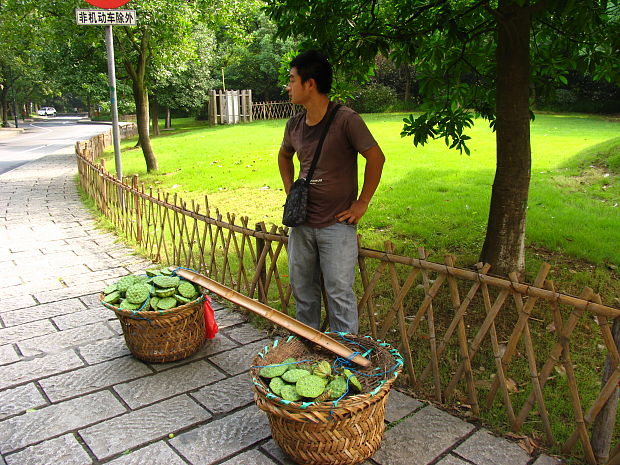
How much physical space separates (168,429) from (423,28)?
374cm

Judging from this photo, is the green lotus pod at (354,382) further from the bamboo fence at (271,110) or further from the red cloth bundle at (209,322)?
the bamboo fence at (271,110)

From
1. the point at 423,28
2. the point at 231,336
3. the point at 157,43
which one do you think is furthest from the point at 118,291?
the point at 157,43

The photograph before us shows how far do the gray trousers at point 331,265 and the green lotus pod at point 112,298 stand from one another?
1304 millimetres

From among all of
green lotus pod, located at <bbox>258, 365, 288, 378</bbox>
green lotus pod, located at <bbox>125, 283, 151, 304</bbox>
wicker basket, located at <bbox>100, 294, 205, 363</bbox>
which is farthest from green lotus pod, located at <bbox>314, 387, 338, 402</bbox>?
green lotus pod, located at <bbox>125, 283, 151, 304</bbox>

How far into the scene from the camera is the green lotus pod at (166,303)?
12.2 ft

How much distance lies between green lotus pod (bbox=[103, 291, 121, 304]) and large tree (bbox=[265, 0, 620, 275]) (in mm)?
2467

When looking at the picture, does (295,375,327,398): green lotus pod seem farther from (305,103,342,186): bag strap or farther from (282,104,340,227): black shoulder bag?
(305,103,342,186): bag strap

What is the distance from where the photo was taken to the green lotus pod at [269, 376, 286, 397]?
2652 mm

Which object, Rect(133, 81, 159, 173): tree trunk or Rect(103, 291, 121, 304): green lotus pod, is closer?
Rect(103, 291, 121, 304): green lotus pod

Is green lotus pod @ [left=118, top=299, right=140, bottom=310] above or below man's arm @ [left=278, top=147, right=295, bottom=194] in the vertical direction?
below

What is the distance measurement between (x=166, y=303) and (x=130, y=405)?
0.72 meters

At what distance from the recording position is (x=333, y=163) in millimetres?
3318

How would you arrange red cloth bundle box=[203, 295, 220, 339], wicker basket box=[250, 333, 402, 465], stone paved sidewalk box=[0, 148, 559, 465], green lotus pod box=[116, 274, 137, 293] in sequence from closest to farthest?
wicker basket box=[250, 333, 402, 465]
stone paved sidewalk box=[0, 148, 559, 465]
green lotus pod box=[116, 274, 137, 293]
red cloth bundle box=[203, 295, 220, 339]

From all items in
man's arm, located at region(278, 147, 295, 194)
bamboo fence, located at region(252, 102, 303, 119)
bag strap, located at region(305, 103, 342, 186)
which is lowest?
man's arm, located at region(278, 147, 295, 194)
